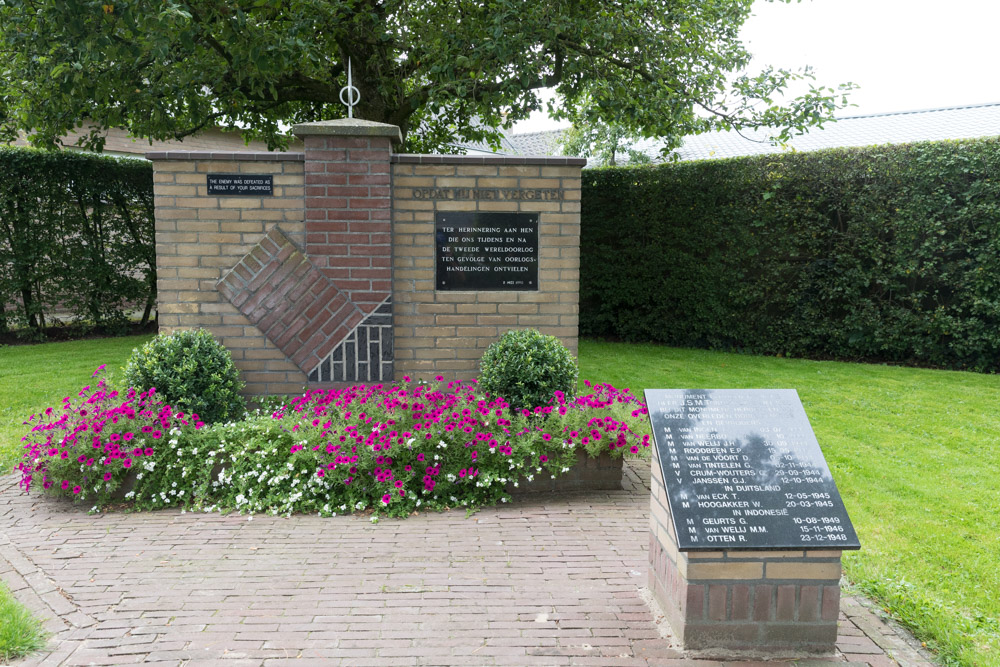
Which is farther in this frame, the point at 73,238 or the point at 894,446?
the point at 73,238

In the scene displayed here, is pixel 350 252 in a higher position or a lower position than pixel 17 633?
higher

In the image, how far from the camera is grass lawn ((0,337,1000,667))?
3287 mm

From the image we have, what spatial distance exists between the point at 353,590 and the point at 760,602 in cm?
188

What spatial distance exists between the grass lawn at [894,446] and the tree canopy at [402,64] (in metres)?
3.19

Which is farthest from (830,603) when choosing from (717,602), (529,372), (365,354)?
(365,354)

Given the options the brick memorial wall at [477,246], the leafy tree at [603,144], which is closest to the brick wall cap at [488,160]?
the brick memorial wall at [477,246]

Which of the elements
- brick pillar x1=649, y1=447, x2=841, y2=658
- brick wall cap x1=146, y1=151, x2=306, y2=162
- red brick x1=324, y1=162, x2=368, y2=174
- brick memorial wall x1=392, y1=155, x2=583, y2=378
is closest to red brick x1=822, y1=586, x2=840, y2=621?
brick pillar x1=649, y1=447, x2=841, y2=658

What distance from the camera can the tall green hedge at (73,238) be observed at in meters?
10.0

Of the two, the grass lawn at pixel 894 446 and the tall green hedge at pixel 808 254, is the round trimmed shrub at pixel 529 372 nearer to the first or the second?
the grass lawn at pixel 894 446

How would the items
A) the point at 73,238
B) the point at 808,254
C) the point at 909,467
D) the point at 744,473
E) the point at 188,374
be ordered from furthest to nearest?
the point at 73,238 < the point at 808,254 < the point at 909,467 < the point at 188,374 < the point at 744,473

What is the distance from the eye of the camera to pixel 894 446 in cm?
582

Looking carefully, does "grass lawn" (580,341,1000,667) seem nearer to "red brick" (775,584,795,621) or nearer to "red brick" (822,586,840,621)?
"red brick" (822,586,840,621)

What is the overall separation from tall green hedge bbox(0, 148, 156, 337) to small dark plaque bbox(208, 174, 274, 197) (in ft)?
19.9

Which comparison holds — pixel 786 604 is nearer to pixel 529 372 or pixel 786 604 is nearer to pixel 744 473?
pixel 744 473
